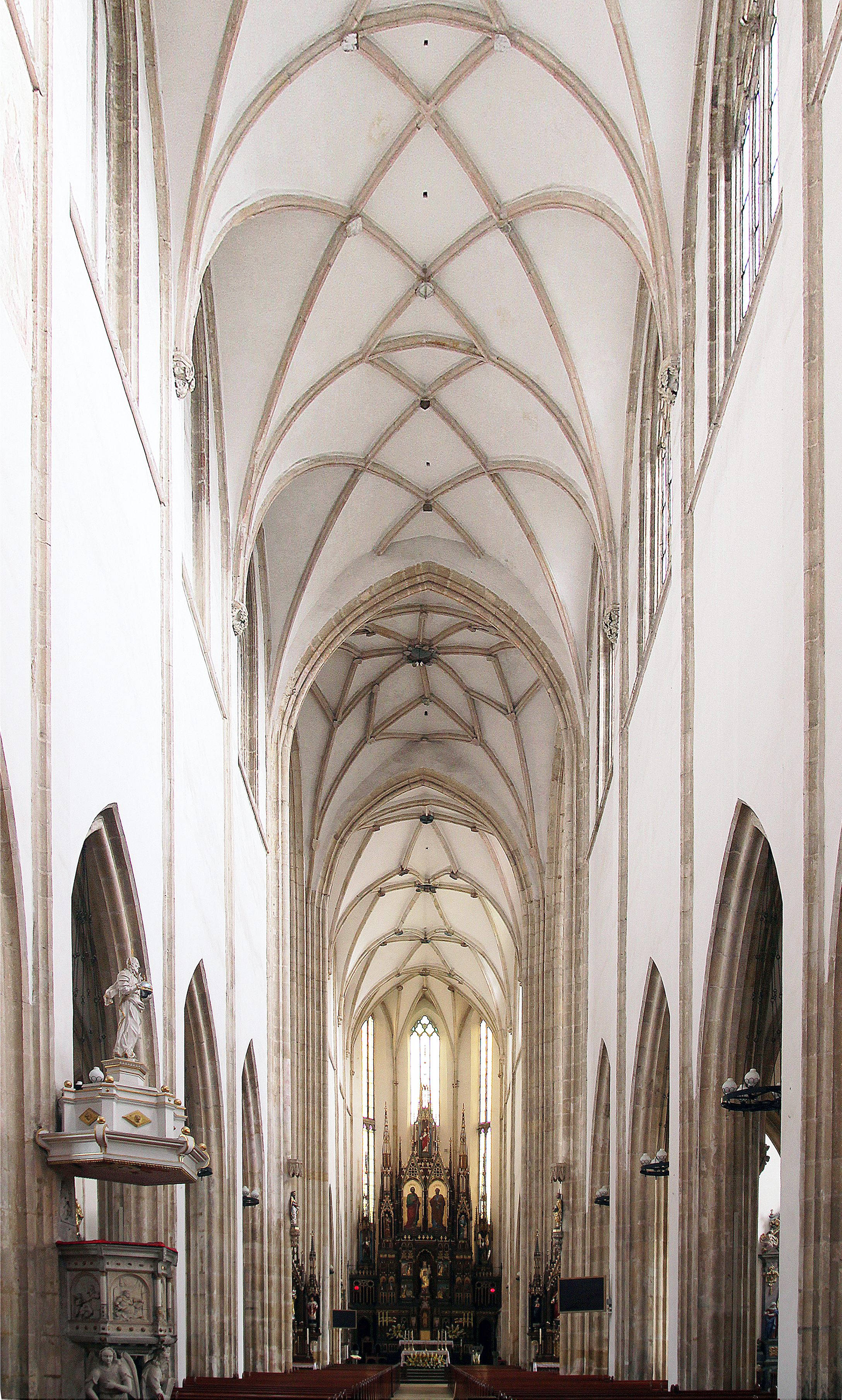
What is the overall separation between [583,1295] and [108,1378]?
1277 centimetres

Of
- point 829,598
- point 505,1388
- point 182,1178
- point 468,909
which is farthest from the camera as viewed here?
point 468,909

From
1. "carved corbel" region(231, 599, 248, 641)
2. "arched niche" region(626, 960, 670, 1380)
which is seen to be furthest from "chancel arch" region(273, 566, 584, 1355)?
"arched niche" region(626, 960, 670, 1380)

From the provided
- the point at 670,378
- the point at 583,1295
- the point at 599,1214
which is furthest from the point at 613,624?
the point at 583,1295

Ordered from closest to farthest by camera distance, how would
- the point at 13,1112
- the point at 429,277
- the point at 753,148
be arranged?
the point at 13,1112
the point at 753,148
the point at 429,277

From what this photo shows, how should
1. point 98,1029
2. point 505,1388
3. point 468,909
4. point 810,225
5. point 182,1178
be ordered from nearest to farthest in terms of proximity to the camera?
point 810,225 < point 182,1178 < point 98,1029 < point 505,1388 < point 468,909

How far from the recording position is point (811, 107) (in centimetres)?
1148

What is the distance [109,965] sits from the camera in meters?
14.7

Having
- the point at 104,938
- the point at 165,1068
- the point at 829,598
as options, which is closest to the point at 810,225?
the point at 829,598

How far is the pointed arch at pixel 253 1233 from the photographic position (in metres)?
24.8

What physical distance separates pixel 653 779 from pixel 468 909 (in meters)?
30.4

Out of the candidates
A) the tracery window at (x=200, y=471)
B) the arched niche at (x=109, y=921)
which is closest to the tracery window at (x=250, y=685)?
the tracery window at (x=200, y=471)

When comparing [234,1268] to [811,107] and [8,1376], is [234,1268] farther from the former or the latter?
[811,107]

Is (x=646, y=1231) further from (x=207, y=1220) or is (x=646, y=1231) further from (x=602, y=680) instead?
(x=602, y=680)

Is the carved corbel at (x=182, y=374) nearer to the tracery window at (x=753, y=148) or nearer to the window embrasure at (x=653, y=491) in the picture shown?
the window embrasure at (x=653, y=491)
